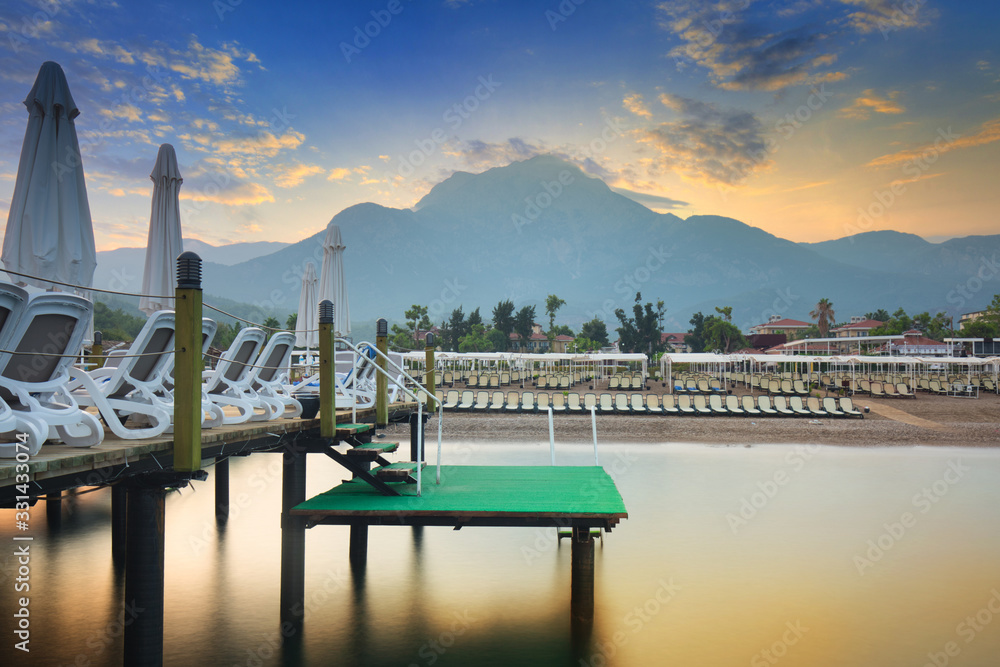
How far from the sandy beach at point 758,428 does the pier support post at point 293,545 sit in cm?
1323

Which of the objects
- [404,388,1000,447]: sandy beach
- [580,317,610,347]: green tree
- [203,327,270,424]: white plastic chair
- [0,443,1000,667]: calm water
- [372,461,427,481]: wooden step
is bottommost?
[0,443,1000,667]: calm water

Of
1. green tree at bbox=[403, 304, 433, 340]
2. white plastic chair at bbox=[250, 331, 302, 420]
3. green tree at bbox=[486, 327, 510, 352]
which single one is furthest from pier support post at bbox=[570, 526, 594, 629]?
green tree at bbox=[486, 327, 510, 352]

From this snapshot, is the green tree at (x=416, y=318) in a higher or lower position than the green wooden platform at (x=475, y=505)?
higher

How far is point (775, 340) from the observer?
107188mm

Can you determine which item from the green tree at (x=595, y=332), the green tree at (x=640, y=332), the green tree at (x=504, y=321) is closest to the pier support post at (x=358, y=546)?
the green tree at (x=640, y=332)

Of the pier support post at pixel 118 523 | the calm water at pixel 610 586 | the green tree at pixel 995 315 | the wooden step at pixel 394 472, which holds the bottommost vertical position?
the calm water at pixel 610 586

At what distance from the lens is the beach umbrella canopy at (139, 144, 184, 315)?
299 inches

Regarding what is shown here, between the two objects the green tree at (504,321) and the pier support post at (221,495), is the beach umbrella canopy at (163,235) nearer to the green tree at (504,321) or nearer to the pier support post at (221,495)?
the pier support post at (221,495)

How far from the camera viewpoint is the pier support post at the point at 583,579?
5.96 metres

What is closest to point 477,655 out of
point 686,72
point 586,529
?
point 586,529

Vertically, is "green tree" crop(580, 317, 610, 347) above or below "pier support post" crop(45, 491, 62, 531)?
above

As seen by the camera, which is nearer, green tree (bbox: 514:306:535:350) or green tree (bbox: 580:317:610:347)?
green tree (bbox: 514:306:535:350)

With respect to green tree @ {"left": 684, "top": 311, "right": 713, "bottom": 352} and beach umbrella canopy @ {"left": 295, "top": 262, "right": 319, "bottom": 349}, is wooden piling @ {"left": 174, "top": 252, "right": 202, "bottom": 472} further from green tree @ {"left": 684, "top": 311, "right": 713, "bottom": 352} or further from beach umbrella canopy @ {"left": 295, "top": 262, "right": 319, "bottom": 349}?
green tree @ {"left": 684, "top": 311, "right": 713, "bottom": 352}

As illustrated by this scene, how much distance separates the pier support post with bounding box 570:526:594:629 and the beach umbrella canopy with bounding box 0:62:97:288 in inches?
215
